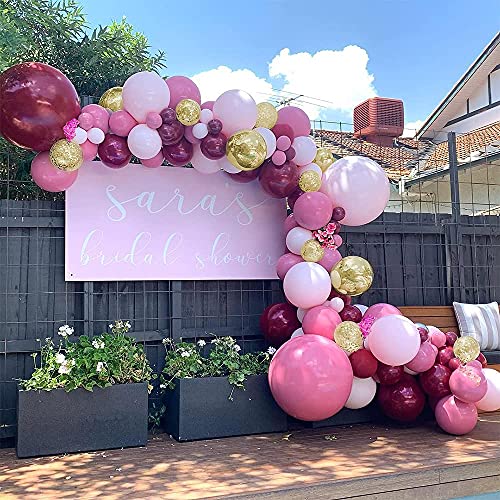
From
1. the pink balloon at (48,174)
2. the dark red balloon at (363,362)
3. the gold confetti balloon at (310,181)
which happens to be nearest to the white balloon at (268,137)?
the gold confetti balloon at (310,181)

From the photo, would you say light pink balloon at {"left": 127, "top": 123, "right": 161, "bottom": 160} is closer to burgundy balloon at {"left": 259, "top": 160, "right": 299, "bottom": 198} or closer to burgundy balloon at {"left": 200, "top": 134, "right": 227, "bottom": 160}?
burgundy balloon at {"left": 200, "top": 134, "right": 227, "bottom": 160}

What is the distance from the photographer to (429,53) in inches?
497

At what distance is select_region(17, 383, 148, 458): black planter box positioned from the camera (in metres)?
3.59

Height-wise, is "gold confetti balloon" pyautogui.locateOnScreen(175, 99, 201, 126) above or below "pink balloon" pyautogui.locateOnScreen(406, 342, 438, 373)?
above

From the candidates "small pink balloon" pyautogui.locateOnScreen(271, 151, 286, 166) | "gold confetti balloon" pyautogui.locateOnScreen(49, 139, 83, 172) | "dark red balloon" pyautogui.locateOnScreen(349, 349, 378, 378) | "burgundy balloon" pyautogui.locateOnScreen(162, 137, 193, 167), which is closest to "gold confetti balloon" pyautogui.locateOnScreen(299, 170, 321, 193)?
"small pink balloon" pyautogui.locateOnScreen(271, 151, 286, 166)

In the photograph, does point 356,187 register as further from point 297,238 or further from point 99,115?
point 99,115

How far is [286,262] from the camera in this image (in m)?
4.36

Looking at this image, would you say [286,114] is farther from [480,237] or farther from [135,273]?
[480,237]

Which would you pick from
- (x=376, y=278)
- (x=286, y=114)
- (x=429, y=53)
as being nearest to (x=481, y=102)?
(x=429, y=53)

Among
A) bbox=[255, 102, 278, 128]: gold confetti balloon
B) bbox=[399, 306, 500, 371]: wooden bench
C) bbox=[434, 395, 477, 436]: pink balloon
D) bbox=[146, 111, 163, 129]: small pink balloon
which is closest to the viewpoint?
bbox=[146, 111, 163, 129]: small pink balloon

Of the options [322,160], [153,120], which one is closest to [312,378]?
[322,160]

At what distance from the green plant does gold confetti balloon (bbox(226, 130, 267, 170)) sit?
140cm

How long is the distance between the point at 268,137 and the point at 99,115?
1125mm

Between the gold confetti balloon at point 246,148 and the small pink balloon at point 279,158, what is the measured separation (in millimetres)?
250
